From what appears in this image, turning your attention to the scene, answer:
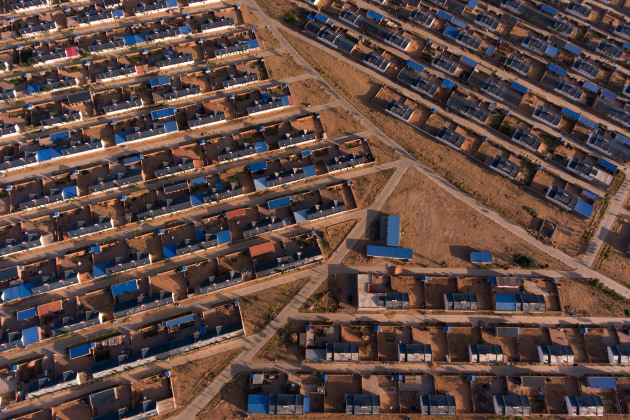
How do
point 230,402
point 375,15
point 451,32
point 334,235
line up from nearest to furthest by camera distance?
point 230,402, point 334,235, point 451,32, point 375,15

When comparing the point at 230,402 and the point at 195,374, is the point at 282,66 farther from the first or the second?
the point at 230,402

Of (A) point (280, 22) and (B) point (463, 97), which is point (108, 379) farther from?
(B) point (463, 97)

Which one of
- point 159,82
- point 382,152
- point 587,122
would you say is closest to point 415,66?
point 382,152

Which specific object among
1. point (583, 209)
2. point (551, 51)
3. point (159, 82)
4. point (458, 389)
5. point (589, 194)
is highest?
point (551, 51)

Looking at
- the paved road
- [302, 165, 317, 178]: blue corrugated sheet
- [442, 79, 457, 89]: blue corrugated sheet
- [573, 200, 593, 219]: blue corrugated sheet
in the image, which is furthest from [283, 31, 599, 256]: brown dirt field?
[302, 165, 317, 178]: blue corrugated sheet

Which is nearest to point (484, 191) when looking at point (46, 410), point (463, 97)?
point (463, 97)

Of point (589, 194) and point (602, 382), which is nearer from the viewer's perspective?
point (602, 382)
